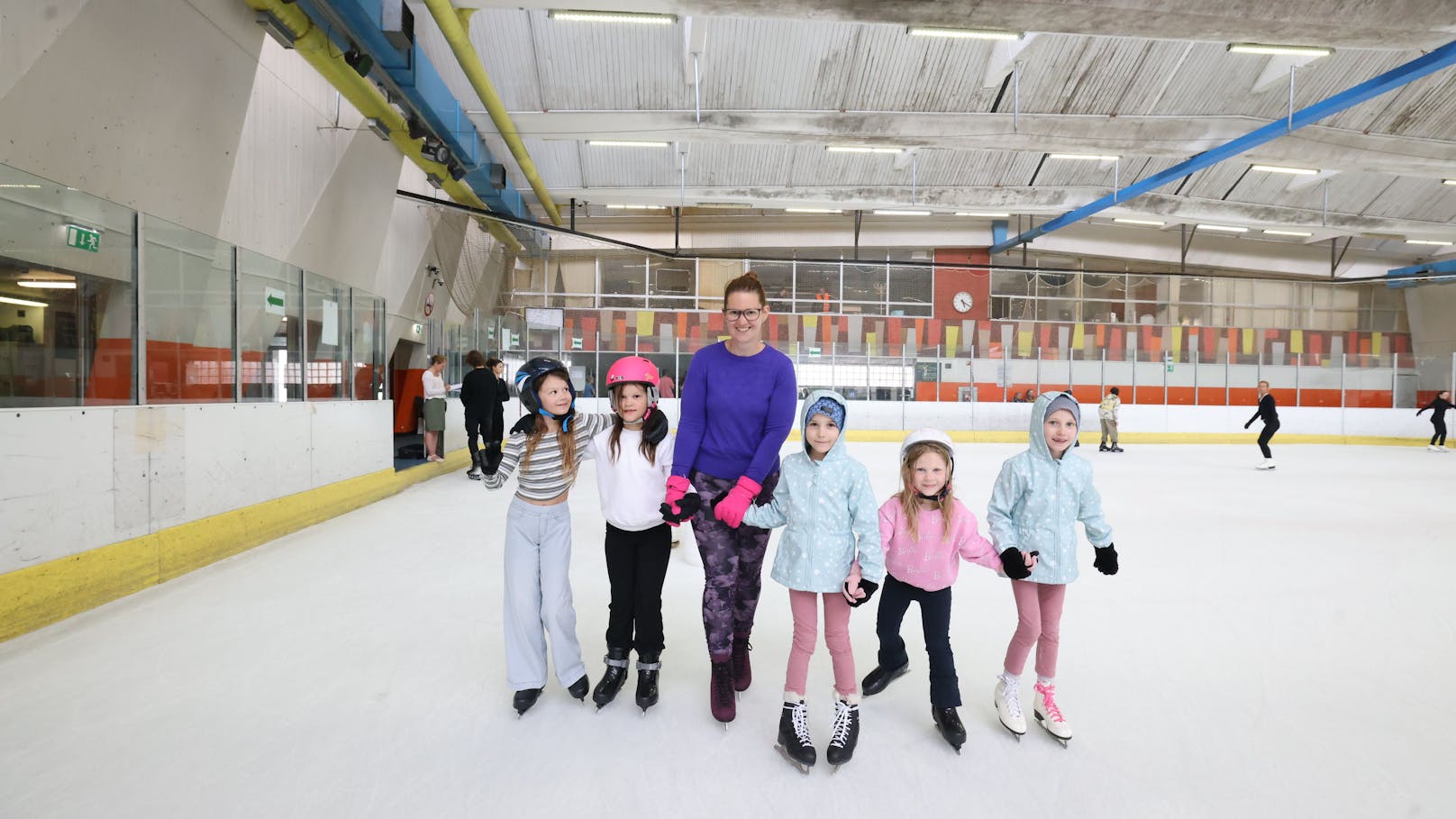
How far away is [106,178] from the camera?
4.57m

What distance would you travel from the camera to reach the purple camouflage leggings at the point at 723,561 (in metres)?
2.35

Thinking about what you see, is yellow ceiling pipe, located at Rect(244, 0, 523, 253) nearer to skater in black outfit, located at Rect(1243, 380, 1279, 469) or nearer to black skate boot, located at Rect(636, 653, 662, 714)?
black skate boot, located at Rect(636, 653, 662, 714)

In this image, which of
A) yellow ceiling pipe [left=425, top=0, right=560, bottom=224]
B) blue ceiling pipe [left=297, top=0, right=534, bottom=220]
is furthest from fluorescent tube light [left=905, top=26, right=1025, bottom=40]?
blue ceiling pipe [left=297, top=0, right=534, bottom=220]

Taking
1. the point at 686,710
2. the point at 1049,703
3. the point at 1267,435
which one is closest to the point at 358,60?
the point at 686,710

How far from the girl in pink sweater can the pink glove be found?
454mm

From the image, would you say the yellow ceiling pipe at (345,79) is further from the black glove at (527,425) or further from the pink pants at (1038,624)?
the pink pants at (1038,624)

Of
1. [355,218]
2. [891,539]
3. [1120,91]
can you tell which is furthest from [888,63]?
[891,539]

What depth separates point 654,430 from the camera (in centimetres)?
246

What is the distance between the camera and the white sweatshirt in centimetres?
244

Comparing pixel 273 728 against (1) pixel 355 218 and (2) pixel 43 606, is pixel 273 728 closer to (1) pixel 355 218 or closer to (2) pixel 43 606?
(2) pixel 43 606

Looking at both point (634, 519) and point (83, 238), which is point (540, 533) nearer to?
point (634, 519)

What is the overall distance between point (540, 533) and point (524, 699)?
565 mm

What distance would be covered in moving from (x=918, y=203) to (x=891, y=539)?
42.0 feet

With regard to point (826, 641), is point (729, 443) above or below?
above
